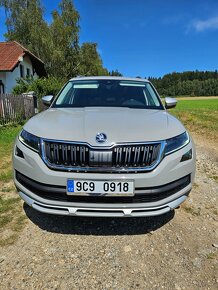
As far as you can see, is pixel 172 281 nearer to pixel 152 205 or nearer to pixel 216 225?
pixel 152 205

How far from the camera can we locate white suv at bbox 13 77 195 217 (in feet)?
8.79

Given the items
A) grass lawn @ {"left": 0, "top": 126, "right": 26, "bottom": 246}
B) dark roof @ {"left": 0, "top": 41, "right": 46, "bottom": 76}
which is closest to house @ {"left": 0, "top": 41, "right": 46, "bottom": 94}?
dark roof @ {"left": 0, "top": 41, "right": 46, "bottom": 76}

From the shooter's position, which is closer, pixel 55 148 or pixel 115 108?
pixel 55 148

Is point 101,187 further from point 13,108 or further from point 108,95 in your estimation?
point 13,108

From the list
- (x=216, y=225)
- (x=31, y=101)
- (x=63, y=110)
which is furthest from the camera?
(x=31, y=101)

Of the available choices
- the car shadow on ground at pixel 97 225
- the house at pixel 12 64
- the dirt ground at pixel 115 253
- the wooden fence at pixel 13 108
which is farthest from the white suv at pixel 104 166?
the house at pixel 12 64

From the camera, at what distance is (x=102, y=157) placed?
2.69 metres

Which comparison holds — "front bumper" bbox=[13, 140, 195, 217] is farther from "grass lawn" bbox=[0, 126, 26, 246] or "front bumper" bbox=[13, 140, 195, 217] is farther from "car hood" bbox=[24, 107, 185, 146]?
"grass lawn" bbox=[0, 126, 26, 246]

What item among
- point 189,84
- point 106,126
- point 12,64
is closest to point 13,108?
point 106,126

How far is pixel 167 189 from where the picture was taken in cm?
284

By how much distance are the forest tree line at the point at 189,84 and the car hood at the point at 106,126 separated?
335 feet

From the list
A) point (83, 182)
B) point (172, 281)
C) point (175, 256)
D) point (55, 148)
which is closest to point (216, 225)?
point (175, 256)

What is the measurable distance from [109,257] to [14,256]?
2.78 ft

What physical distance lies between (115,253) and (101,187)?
66 cm
